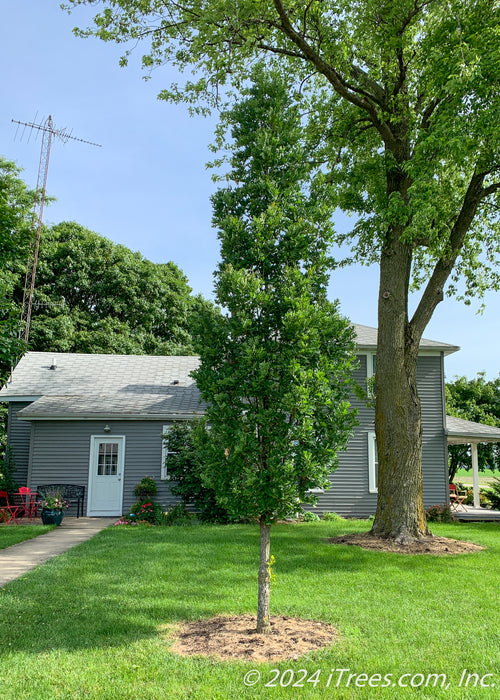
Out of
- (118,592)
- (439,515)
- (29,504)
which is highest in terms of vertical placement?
(29,504)

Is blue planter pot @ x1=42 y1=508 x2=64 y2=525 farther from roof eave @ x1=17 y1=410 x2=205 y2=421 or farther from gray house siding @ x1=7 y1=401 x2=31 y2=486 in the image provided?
gray house siding @ x1=7 y1=401 x2=31 y2=486

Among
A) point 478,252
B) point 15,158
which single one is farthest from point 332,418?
point 15,158

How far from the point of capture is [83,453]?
→ 15086 millimetres

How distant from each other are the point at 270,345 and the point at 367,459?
38.7 ft

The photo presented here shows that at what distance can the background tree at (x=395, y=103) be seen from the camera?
9812 millimetres

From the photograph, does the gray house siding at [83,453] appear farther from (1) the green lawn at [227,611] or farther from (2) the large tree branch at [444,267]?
(2) the large tree branch at [444,267]

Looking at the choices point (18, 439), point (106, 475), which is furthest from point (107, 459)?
point (18, 439)

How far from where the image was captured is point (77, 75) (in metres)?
11.1

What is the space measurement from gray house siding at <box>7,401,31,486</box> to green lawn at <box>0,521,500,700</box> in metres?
7.37

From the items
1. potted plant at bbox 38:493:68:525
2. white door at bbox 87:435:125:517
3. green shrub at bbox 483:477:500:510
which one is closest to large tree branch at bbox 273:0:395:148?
white door at bbox 87:435:125:517

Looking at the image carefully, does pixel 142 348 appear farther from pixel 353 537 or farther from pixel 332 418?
pixel 332 418

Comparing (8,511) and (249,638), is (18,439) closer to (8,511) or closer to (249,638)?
(8,511)

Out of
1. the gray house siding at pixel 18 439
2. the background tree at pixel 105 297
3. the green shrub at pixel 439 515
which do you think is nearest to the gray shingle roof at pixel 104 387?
the gray house siding at pixel 18 439

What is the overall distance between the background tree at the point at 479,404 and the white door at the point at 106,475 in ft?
69.6
